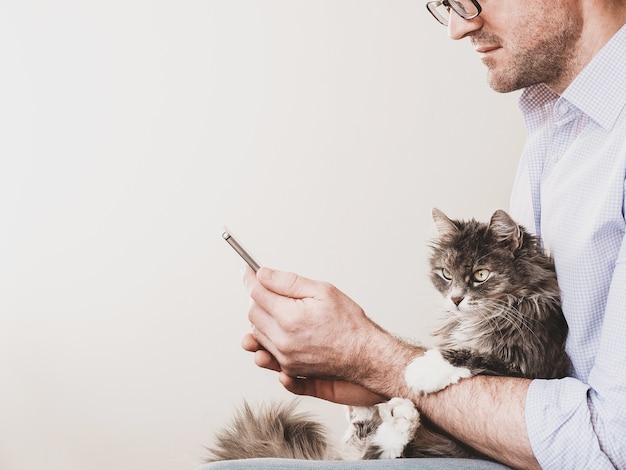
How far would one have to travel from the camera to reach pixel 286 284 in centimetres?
133

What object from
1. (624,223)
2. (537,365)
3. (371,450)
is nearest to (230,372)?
(371,450)

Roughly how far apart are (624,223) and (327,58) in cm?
152

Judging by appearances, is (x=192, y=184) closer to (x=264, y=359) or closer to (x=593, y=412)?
(x=264, y=359)

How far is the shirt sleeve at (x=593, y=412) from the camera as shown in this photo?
108 cm

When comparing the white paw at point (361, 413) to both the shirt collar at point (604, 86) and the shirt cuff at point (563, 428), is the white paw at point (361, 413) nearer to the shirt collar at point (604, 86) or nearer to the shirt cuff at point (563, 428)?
the shirt cuff at point (563, 428)

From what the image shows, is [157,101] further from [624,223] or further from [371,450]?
[624,223]

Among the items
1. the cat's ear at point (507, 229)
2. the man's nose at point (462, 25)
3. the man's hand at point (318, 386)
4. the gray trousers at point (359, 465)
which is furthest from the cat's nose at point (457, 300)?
the man's nose at point (462, 25)

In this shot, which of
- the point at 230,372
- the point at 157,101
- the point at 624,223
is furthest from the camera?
the point at 230,372

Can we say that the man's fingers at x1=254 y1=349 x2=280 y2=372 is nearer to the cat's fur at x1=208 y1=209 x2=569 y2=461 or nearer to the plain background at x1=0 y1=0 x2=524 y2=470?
the cat's fur at x1=208 y1=209 x2=569 y2=461

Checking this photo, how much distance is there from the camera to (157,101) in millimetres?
2443

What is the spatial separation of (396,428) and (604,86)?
83cm

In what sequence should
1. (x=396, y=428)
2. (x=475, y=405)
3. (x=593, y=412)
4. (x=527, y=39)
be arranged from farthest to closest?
(x=527, y=39) → (x=396, y=428) → (x=475, y=405) → (x=593, y=412)

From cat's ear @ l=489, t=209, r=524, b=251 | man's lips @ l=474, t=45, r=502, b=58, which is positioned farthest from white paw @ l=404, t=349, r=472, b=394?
man's lips @ l=474, t=45, r=502, b=58

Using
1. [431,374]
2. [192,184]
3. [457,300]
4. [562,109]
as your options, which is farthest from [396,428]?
[192,184]
